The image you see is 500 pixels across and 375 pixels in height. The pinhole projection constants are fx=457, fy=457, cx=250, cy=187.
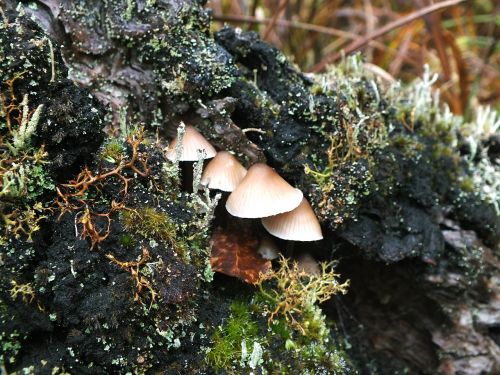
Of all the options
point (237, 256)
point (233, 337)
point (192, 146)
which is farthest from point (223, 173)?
point (233, 337)

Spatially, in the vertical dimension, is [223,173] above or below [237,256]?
above

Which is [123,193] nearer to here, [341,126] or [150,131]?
[150,131]

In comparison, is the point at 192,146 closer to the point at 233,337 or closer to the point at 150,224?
the point at 150,224

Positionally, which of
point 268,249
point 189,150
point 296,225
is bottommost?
point 268,249

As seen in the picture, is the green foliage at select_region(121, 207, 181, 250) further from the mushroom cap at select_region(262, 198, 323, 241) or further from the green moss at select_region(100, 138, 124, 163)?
the mushroom cap at select_region(262, 198, 323, 241)

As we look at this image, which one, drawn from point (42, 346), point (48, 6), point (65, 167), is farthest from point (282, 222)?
point (48, 6)

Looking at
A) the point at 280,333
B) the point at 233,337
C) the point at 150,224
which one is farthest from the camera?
the point at 280,333

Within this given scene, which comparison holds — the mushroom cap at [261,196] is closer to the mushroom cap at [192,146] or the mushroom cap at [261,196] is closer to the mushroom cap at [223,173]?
the mushroom cap at [223,173]

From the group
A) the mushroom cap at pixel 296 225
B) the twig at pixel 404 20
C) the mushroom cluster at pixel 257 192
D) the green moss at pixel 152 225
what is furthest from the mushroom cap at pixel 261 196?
the twig at pixel 404 20
